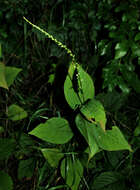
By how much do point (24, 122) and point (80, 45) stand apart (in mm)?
816

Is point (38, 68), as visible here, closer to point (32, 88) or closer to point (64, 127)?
point (32, 88)

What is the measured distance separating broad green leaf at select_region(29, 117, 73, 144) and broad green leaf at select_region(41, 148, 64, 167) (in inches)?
6.8

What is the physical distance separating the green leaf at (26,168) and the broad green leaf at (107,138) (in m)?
0.58

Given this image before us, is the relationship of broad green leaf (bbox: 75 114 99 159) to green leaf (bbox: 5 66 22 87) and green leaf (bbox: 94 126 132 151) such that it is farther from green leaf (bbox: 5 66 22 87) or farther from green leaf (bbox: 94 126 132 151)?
green leaf (bbox: 5 66 22 87)

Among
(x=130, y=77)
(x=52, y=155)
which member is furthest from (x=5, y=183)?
(x=130, y=77)

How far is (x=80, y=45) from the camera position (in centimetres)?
174

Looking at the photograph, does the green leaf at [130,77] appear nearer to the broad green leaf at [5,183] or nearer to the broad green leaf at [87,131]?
the broad green leaf at [87,131]

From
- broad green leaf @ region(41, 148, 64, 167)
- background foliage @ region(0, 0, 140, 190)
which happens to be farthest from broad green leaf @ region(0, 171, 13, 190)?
broad green leaf @ region(41, 148, 64, 167)

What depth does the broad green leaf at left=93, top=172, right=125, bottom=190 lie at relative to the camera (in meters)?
1.29

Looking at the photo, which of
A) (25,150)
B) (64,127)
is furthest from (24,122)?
(64,127)

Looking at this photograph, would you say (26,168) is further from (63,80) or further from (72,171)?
(63,80)

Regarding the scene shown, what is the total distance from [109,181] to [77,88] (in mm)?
661

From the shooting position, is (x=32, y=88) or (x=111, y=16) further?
(x=32, y=88)

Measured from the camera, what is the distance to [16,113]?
61.3 inches
